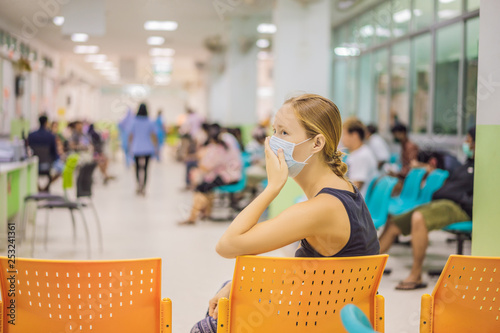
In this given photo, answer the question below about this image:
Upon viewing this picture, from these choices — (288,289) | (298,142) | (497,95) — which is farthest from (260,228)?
(497,95)

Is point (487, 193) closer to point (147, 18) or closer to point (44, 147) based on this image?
point (44, 147)

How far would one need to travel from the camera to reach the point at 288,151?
6.38 feet

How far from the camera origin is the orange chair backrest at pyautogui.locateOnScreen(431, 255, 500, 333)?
1812 millimetres

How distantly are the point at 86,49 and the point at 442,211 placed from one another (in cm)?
1658

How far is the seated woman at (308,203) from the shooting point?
176cm

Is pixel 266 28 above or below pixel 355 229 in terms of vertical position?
above

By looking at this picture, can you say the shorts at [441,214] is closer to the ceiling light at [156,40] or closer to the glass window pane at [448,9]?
the glass window pane at [448,9]

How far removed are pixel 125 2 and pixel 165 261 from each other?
24.6 ft

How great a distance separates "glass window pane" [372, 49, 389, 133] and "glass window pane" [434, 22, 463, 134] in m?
2.66

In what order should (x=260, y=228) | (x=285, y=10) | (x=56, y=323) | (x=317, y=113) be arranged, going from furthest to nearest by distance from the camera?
(x=285, y=10) → (x=317, y=113) → (x=260, y=228) → (x=56, y=323)

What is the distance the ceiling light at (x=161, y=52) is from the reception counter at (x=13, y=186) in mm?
11831

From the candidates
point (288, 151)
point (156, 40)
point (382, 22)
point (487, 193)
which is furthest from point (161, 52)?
point (288, 151)

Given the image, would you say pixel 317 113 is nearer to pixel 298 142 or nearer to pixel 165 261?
pixel 298 142

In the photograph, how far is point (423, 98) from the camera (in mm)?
9312
